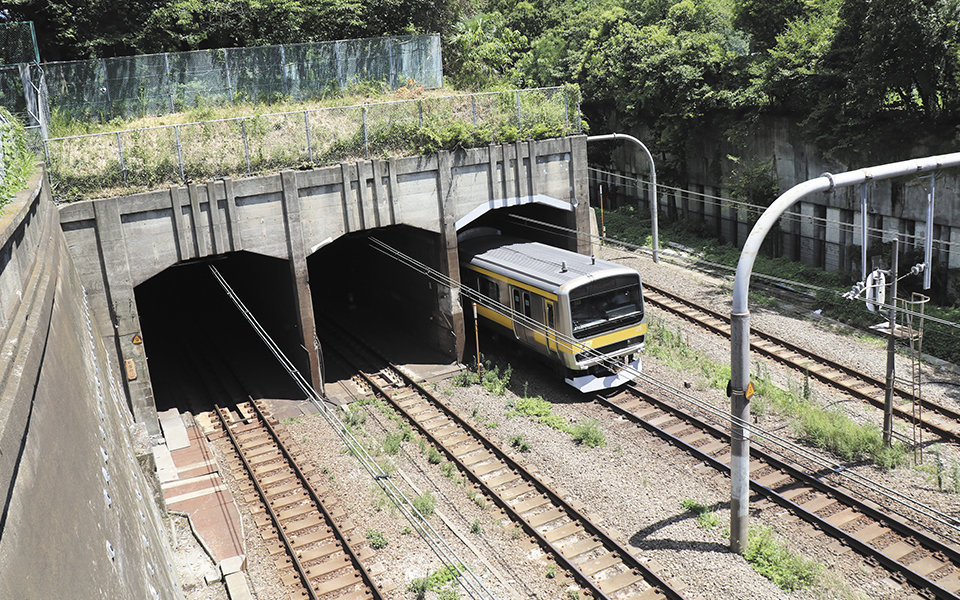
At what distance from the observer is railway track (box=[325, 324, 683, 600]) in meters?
13.1

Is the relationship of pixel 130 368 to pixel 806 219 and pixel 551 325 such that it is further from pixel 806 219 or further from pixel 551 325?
pixel 806 219

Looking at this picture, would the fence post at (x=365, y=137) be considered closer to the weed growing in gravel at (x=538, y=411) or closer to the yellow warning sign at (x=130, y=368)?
the weed growing in gravel at (x=538, y=411)

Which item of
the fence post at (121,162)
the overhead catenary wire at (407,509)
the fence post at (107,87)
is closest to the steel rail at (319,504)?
the overhead catenary wire at (407,509)

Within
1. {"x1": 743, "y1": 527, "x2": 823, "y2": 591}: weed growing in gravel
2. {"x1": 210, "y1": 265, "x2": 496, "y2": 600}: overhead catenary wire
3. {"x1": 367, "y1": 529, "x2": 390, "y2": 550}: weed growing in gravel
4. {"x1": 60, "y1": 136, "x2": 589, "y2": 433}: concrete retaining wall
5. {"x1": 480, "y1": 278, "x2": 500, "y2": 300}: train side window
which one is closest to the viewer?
{"x1": 210, "y1": 265, "x2": 496, "y2": 600}: overhead catenary wire

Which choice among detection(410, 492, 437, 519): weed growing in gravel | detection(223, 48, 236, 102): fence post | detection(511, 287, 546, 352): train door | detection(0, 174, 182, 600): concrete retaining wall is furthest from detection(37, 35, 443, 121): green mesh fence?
detection(410, 492, 437, 519): weed growing in gravel

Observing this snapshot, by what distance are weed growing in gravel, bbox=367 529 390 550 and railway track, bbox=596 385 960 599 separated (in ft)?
21.8

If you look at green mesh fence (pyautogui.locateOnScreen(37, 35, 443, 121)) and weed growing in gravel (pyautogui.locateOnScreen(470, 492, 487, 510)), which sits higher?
green mesh fence (pyautogui.locateOnScreen(37, 35, 443, 121))

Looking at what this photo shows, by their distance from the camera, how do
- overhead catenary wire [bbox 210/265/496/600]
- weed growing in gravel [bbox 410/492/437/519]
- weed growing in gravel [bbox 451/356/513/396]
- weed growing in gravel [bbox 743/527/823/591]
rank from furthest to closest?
weed growing in gravel [bbox 451/356/513/396] < weed growing in gravel [bbox 410/492/437/519] < weed growing in gravel [bbox 743/527/823/591] < overhead catenary wire [bbox 210/265/496/600]

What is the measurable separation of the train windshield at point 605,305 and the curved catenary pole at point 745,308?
6.43 m

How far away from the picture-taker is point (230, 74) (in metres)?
28.0

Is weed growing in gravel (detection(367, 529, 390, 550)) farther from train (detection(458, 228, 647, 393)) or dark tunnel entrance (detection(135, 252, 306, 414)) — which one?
dark tunnel entrance (detection(135, 252, 306, 414))

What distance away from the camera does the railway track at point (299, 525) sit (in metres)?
13.7

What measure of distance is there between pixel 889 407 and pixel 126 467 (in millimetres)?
13800

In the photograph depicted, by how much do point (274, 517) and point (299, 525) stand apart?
62 centimetres
